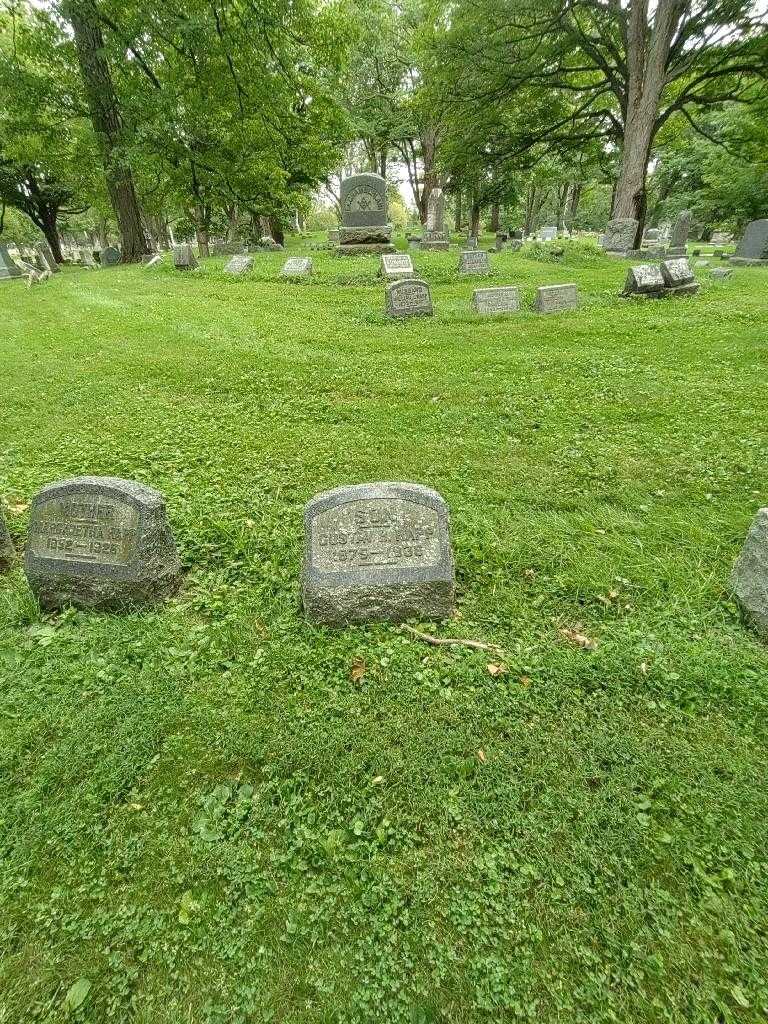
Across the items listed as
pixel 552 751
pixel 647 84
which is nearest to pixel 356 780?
pixel 552 751

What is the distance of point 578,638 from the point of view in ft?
10.3

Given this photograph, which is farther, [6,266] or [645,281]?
[6,266]

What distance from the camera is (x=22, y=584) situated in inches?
143

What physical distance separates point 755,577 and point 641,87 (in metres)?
21.4

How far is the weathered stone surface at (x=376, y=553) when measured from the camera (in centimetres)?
316

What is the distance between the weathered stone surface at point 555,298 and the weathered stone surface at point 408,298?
2320mm

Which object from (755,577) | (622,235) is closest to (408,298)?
(755,577)

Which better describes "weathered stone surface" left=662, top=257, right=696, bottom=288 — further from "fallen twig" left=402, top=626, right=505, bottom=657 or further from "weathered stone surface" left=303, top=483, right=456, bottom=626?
"fallen twig" left=402, top=626, right=505, bottom=657

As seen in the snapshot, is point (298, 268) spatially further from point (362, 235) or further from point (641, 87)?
point (641, 87)

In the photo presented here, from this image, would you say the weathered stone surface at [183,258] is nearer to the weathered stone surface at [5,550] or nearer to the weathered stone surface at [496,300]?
the weathered stone surface at [496,300]

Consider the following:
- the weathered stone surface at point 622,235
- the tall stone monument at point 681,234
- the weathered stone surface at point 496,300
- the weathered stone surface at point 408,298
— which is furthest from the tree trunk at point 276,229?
the weathered stone surface at point 496,300

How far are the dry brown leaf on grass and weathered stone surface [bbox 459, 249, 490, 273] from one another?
1373cm

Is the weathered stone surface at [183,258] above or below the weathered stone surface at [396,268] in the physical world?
above

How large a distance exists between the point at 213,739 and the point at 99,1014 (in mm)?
1052
